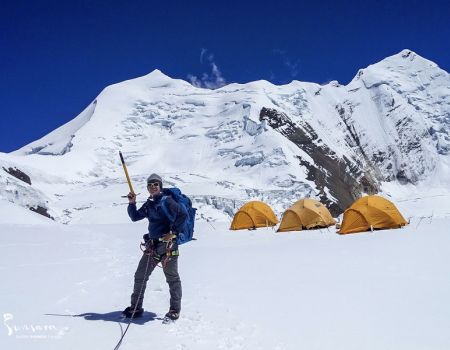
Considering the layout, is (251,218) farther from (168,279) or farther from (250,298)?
(168,279)

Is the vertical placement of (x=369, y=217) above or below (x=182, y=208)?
above

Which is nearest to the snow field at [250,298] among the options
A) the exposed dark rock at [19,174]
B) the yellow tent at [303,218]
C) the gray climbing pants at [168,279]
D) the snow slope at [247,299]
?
the snow slope at [247,299]

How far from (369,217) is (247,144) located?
73130mm

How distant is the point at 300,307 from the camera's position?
7.07 metres

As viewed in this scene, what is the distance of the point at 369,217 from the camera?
19.0 metres

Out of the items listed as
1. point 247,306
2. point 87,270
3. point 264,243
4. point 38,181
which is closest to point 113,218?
point 38,181

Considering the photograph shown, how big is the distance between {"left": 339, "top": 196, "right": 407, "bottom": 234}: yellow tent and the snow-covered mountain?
34924 millimetres

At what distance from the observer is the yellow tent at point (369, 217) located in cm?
1891

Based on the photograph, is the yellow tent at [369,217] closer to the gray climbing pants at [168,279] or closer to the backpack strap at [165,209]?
the gray climbing pants at [168,279]

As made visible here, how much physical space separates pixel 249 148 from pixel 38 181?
1526 inches

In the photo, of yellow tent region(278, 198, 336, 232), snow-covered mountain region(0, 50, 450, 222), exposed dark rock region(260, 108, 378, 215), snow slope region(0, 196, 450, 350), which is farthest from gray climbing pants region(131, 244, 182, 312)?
exposed dark rock region(260, 108, 378, 215)

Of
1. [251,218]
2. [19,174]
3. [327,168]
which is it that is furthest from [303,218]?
[327,168]

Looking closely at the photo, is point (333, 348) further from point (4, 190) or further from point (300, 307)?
point (4, 190)

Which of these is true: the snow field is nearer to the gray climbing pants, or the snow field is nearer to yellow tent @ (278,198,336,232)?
the gray climbing pants
